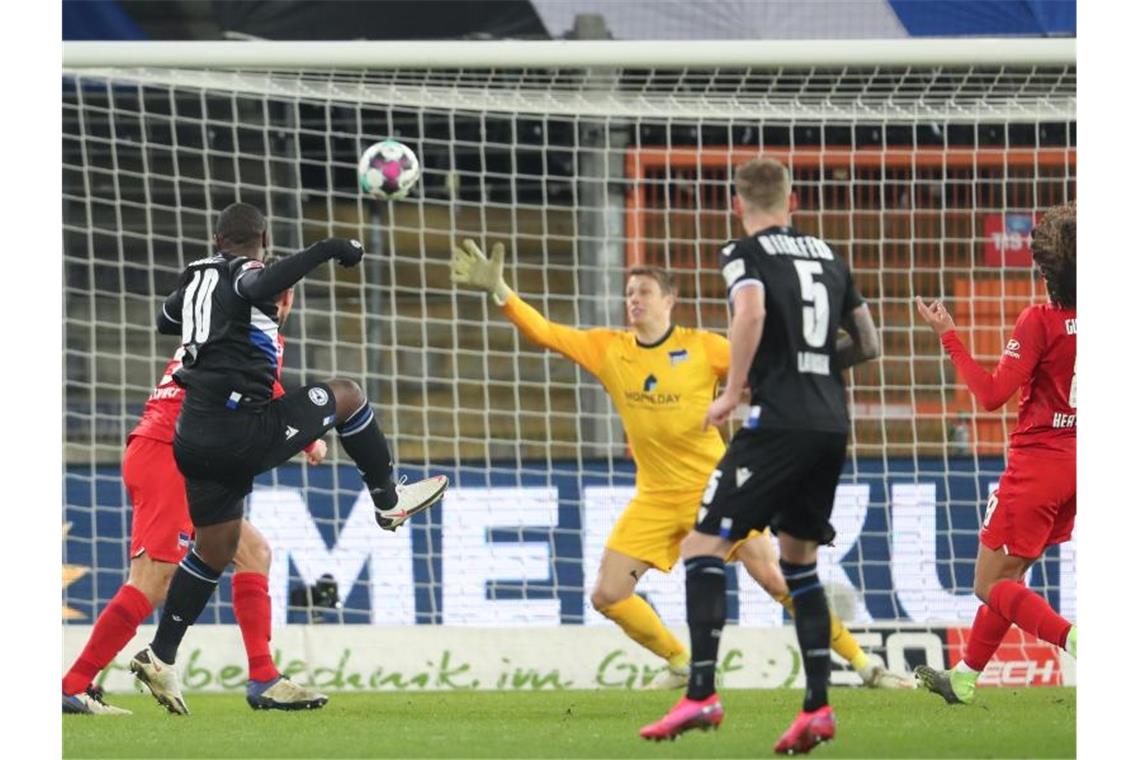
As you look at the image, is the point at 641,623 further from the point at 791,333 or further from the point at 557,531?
the point at 791,333

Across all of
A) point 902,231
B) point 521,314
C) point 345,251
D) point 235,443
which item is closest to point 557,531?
point 521,314

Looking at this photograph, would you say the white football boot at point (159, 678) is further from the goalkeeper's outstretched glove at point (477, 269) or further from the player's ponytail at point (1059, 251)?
the player's ponytail at point (1059, 251)

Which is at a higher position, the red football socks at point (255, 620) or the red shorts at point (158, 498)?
the red shorts at point (158, 498)

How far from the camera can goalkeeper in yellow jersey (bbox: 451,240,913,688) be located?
7949 millimetres

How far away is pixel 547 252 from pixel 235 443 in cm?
550

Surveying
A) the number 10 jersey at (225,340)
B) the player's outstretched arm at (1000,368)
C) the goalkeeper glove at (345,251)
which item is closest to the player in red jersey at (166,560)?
the number 10 jersey at (225,340)

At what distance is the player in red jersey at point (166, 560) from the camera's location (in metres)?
7.30

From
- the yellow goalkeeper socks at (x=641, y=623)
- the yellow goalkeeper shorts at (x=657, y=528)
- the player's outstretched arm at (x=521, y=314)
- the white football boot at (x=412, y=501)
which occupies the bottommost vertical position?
the yellow goalkeeper socks at (x=641, y=623)

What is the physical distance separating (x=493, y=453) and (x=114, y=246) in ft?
10.4

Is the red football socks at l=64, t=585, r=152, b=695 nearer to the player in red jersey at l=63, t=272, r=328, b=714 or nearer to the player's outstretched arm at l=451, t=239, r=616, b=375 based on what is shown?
the player in red jersey at l=63, t=272, r=328, b=714

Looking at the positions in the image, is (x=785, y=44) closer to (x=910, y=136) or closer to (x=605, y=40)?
(x=605, y=40)

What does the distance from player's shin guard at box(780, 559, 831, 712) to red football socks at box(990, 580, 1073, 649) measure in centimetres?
140

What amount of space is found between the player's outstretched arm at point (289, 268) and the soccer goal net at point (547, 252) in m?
2.50

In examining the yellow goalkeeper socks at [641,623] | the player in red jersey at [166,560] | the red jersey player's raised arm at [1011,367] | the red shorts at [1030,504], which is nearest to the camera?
the red jersey player's raised arm at [1011,367]
